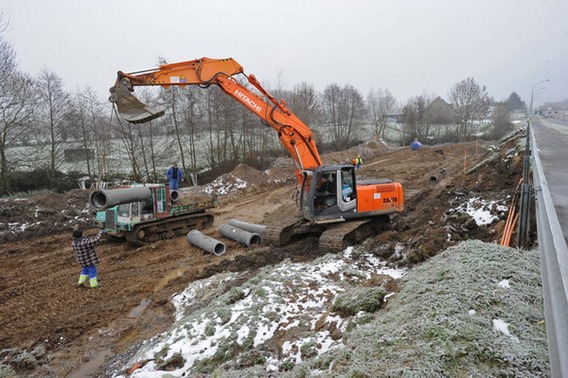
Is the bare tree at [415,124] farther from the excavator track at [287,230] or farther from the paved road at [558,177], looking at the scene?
the excavator track at [287,230]

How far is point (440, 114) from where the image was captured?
157ft

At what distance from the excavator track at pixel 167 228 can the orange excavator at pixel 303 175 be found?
422 cm

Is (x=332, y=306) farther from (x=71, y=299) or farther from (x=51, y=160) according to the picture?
(x=51, y=160)

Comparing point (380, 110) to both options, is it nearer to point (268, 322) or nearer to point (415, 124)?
point (415, 124)

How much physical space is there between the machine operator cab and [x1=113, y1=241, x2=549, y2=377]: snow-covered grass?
2.38 m

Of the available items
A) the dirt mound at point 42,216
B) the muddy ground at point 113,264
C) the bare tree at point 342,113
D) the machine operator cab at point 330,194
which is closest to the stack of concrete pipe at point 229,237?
the muddy ground at point 113,264

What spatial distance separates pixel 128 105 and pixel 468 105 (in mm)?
43750

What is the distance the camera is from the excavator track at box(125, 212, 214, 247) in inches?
463

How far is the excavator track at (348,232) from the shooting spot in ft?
28.9

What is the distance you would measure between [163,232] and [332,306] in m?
8.62

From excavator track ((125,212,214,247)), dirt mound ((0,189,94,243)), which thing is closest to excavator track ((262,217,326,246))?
excavator track ((125,212,214,247))

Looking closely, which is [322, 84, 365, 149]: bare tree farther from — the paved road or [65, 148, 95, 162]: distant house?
the paved road

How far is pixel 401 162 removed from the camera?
1036 inches

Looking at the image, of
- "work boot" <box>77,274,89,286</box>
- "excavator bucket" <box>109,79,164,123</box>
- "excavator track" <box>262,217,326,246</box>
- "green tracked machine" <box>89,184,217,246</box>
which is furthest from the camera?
"green tracked machine" <box>89,184,217,246</box>
